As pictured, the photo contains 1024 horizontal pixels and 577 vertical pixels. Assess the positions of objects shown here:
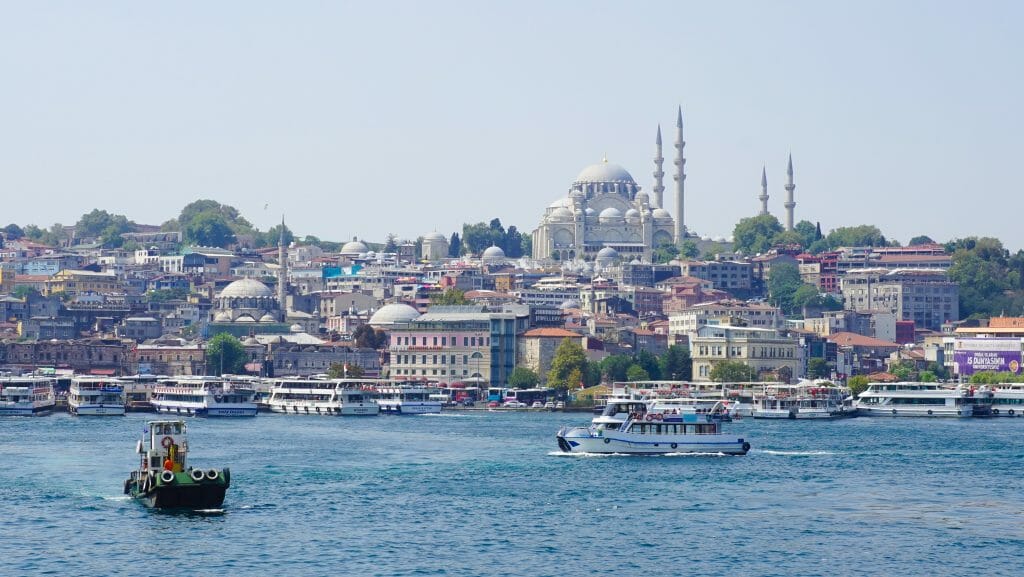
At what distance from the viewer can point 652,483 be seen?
48.2 m

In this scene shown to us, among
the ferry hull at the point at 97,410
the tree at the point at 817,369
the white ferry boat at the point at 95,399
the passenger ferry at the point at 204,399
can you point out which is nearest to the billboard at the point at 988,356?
the tree at the point at 817,369

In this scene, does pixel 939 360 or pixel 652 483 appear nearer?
pixel 652 483

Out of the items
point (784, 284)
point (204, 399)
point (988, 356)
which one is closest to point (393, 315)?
point (988, 356)

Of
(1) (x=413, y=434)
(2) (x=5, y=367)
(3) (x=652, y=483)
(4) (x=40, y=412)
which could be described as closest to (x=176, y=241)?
(2) (x=5, y=367)

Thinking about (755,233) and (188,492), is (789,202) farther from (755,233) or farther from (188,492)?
(188,492)

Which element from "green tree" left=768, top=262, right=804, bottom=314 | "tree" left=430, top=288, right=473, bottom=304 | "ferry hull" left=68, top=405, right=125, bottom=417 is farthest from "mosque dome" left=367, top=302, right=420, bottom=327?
"ferry hull" left=68, top=405, right=125, bottom=417

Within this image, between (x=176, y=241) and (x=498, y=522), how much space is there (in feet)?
476

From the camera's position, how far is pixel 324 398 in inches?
3310

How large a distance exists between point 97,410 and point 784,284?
78.1m

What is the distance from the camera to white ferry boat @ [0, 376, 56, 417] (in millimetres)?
78438

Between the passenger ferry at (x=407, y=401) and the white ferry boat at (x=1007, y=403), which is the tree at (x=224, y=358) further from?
the white ferry boat at (x=1007, y=403)

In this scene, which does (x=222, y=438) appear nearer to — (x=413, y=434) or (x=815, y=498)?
(x=413, y=434)

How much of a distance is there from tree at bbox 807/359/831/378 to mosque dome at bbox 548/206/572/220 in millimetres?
69998

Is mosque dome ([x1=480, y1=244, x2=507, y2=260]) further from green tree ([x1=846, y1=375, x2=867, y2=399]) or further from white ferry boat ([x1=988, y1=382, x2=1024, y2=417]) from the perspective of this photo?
white ferry boat ([x1=988, y1=382, x2=1024, y2=417])
